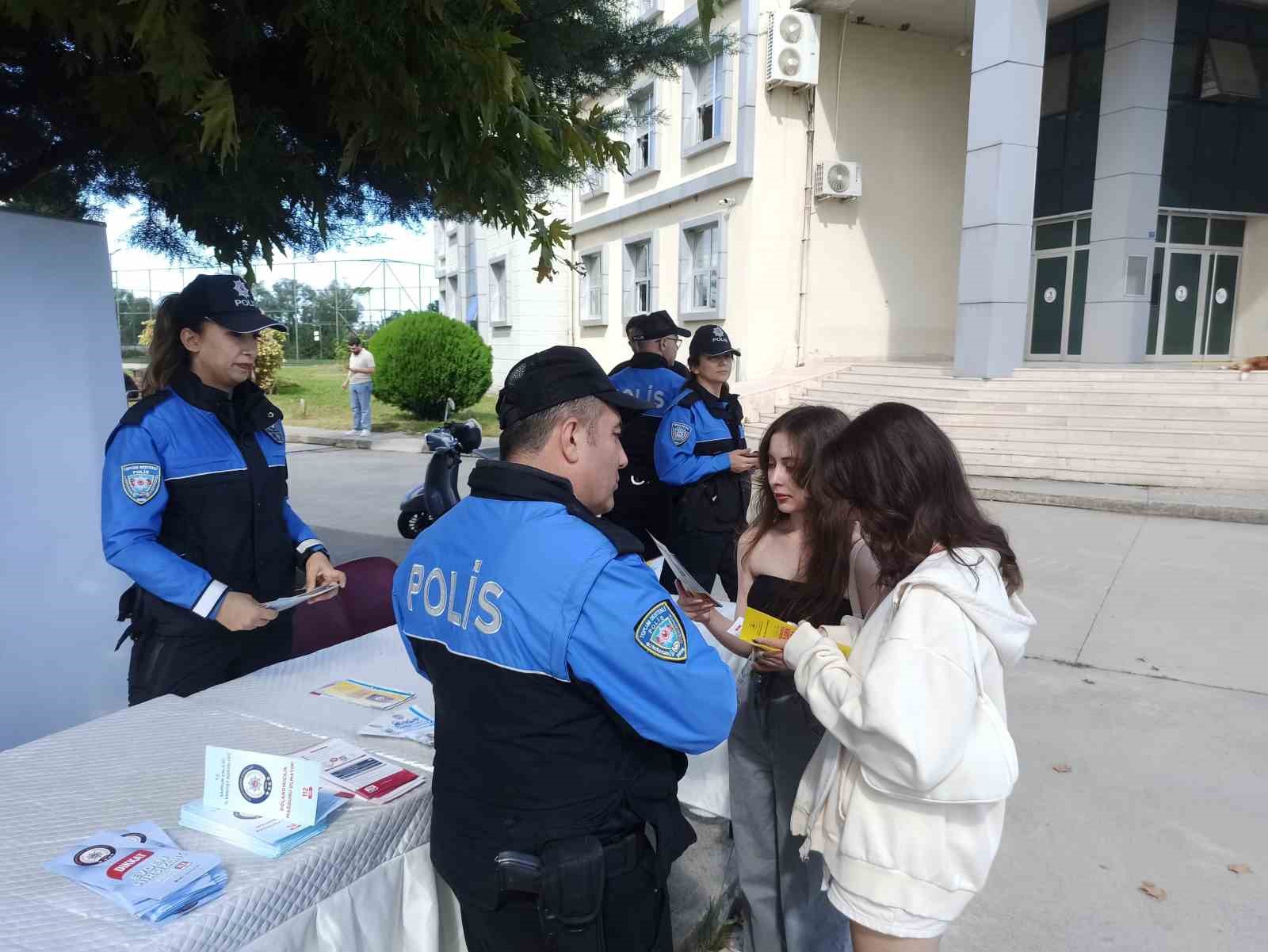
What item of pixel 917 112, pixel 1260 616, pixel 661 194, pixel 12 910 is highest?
pixel 917 112

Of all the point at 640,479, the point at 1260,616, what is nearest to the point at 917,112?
the point at 1260,616

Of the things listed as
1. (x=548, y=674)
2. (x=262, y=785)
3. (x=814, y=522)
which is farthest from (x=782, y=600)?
(x=262, y=785)

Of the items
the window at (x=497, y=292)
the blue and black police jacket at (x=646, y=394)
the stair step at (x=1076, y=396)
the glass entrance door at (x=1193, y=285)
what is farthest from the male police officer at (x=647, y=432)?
the window at (x=497, y=292)

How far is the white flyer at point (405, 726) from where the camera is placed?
82.2 inches

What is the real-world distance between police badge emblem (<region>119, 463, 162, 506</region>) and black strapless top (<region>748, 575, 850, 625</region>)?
1.66m

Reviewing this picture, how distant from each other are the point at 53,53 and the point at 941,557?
3510 millimetres

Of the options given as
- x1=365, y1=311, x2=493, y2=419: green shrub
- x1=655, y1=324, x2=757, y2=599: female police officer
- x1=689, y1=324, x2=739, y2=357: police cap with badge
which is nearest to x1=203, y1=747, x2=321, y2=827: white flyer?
x1=655, y1=324, x2=757, y2=599: female police officer

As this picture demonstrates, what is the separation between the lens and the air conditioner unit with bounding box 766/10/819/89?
47.9 feet

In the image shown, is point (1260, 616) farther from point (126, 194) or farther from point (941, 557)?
point (126, 194)

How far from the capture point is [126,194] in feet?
12.5

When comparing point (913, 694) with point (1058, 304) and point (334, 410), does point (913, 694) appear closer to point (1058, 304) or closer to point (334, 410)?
point (1058, 304)

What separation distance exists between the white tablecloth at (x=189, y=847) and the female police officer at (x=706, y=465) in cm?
223

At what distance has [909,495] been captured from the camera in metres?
1.77

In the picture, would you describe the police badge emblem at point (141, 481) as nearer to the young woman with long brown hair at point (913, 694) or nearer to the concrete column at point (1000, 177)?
the young woman with long brown hair at point (913, 694)
